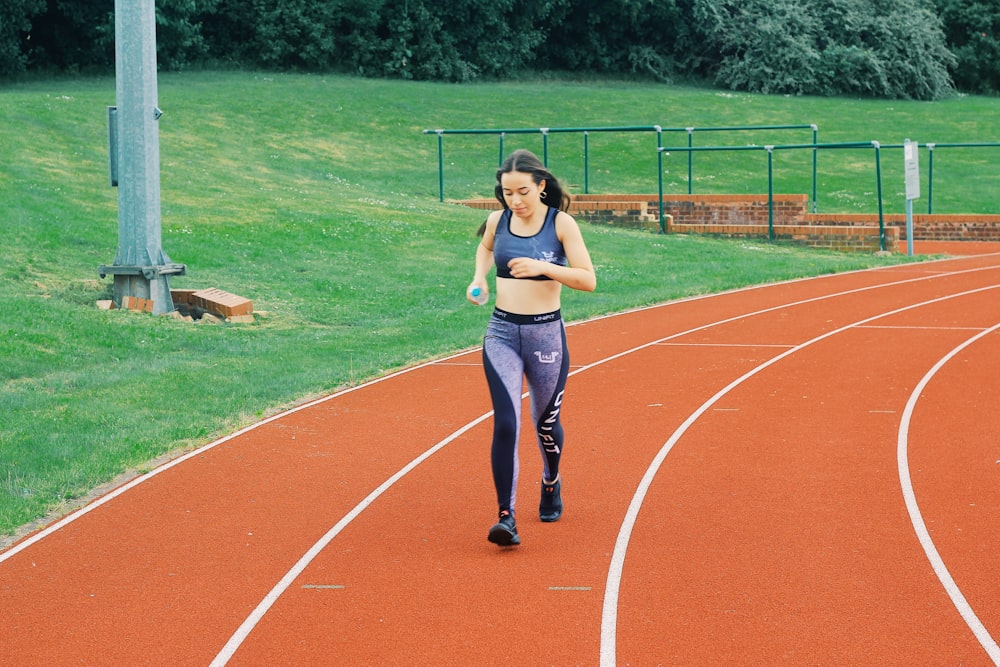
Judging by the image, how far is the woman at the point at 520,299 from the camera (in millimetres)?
6324

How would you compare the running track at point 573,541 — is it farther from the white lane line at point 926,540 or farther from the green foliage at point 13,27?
the green foliage at point 13,27

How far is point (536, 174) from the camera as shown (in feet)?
20.7

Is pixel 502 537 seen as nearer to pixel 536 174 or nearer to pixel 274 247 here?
pixel 536 174

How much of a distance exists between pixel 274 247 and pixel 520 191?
13.6 metres

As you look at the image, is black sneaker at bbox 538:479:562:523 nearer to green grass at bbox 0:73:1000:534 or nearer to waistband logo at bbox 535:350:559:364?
waistband logo at bbox 535:350:559:364

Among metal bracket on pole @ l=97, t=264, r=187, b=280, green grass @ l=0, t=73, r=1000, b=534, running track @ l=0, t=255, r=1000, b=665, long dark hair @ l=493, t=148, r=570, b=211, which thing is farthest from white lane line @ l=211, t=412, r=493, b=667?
metal bracket on pole @ l=97, t=264, r=187, b=280

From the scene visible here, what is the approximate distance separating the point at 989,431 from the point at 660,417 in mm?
2320

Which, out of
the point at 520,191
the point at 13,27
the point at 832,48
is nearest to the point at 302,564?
the point at 520,191

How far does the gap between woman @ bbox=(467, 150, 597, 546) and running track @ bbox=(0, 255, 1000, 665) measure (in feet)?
1.80

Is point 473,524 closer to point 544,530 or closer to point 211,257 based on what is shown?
point 544,530

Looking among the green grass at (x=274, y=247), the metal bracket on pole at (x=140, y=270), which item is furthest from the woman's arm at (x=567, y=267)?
the metal bracket on pole at (x=140, y=270)

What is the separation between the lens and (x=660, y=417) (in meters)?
9.75

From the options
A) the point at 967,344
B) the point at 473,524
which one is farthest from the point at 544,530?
the point at 967,344

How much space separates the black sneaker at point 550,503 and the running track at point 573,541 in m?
0.07
